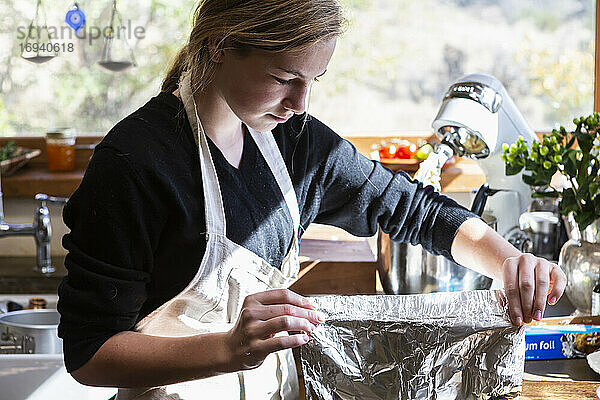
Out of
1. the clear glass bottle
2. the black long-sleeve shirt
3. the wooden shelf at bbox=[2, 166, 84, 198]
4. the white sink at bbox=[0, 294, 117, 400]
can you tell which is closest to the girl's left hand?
the black long-sleeve shirt

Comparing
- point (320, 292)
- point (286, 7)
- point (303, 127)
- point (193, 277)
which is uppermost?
point (286, 7)

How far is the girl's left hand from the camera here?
1134mm

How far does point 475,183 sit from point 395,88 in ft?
1.40

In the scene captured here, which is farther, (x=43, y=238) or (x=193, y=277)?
(x=43, y=238)

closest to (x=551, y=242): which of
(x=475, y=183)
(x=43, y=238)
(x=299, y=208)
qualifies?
(x=475, y=183)

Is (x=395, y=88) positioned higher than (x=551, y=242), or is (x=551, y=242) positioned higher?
→ (x=395, y=88)

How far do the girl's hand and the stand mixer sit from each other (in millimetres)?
1052

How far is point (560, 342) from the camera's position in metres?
1.38

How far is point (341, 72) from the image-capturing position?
2.60 meters

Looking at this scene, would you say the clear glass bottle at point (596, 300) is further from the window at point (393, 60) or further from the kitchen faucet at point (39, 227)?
the kitchen faucet at point (39, 227)

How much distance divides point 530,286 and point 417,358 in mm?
199

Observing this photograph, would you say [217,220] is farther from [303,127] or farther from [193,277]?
[303,127]

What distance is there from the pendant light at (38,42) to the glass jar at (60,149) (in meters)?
0.25

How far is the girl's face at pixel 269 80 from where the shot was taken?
1.07 meters
